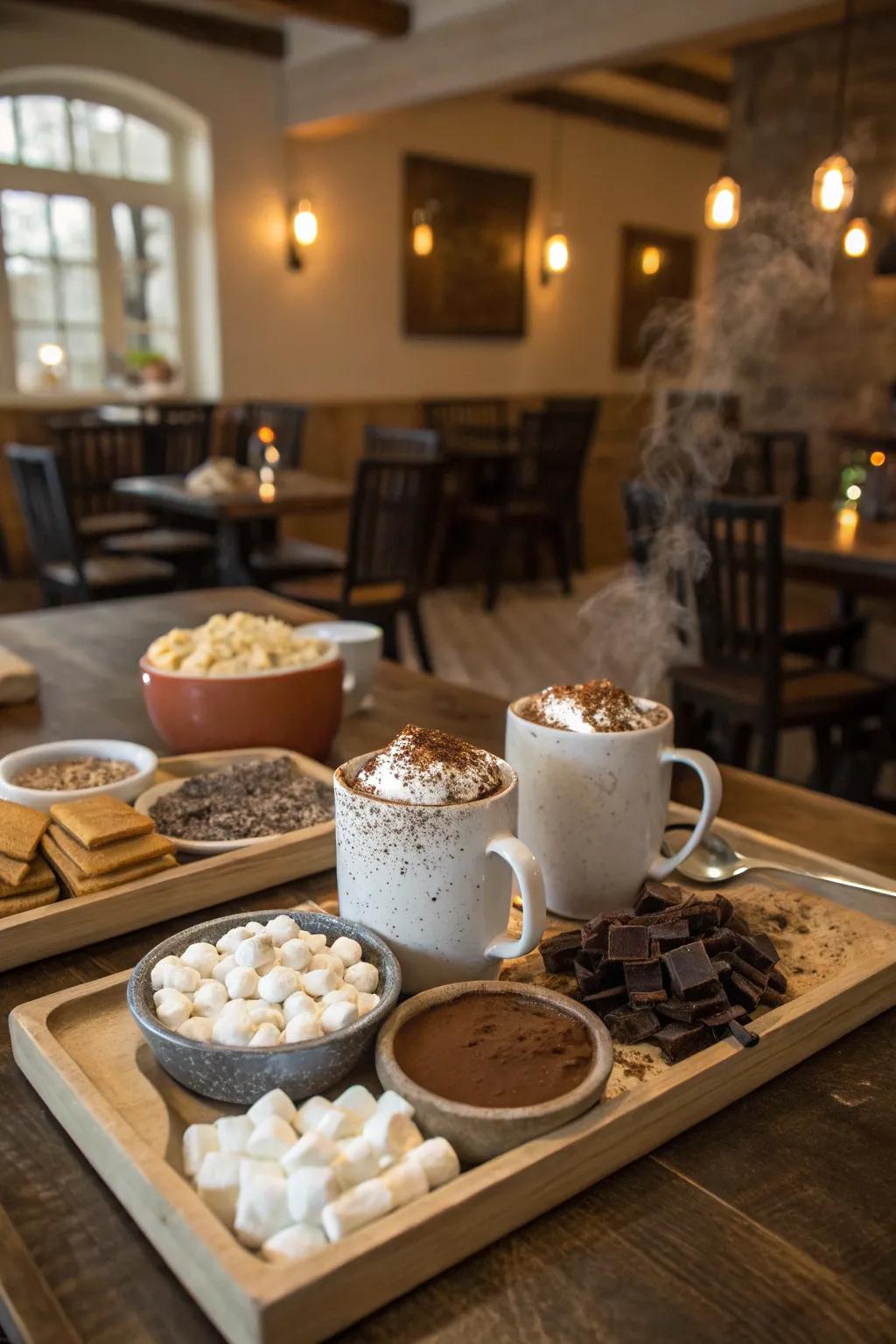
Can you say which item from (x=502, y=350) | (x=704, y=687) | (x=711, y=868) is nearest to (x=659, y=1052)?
(x=711, y=868)

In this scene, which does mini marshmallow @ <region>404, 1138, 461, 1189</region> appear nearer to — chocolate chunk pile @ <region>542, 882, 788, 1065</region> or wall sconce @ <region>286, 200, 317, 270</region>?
chocolate chunk pile @ <region>542, 882, 788, 1065</region>

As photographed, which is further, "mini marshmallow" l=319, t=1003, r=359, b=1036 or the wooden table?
the wooden table

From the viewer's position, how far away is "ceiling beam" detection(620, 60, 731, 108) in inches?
250

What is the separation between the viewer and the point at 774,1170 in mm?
575

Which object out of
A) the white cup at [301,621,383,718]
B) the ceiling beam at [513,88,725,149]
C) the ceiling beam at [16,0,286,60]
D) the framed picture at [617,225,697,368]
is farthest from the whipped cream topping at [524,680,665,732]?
the framed picture at [617,225,697,368]

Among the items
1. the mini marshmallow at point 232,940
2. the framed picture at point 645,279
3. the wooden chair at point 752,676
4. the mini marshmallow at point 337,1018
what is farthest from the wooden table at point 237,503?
the framed picture at point 645,279

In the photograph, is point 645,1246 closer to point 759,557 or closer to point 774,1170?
point 774,1170

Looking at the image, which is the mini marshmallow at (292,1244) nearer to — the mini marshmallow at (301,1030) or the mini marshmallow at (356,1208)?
the mini marshmallow at (356,1208)

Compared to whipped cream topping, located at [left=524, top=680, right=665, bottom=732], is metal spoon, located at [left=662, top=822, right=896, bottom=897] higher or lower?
lower

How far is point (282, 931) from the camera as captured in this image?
2.23ft

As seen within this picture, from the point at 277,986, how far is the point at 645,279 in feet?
25.6

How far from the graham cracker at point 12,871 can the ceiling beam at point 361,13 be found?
4452 mm

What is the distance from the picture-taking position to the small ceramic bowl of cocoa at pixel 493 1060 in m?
0.53

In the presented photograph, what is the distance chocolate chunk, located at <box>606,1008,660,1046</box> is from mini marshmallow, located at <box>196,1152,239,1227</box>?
252mm
